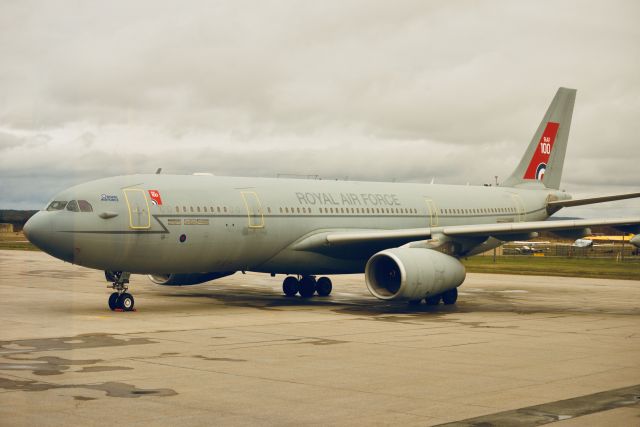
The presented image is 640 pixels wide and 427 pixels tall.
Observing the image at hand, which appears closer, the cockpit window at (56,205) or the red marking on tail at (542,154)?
the cockpit window at (56,205)

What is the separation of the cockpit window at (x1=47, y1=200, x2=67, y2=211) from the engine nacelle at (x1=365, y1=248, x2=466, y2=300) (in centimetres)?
858

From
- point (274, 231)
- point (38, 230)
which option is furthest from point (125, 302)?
point (274, 231)

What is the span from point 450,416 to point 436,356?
5.07 meters

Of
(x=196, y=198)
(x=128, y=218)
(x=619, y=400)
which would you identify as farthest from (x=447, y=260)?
(x=619, y=400)

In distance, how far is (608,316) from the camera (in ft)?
76.6

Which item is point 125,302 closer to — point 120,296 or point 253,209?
point 120,296

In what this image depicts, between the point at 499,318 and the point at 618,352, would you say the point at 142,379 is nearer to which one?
the point at 618,352

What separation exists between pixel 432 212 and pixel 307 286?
18.0 ft

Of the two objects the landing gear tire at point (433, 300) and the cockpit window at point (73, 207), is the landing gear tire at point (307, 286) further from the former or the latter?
the cockpit window at point (73, 207)

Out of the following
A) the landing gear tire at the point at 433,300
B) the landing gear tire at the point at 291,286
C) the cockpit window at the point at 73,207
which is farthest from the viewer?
the landing gear tire at the point at 291,286

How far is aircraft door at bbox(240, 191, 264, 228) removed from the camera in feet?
81.3

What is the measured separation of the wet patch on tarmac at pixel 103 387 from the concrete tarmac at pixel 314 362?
41mm

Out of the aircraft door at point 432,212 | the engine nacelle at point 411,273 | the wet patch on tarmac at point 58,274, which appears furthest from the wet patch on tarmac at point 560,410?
the wet patch on tarmac at point 58,274

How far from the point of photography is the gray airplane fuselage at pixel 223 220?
21750mm
